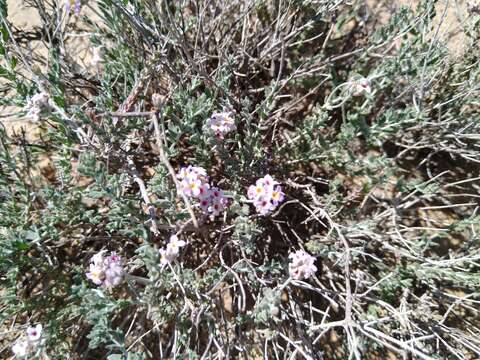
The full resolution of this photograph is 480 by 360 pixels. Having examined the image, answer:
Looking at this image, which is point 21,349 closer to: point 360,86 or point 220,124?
point 220,124

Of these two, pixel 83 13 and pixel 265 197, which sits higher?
pixel 83 13

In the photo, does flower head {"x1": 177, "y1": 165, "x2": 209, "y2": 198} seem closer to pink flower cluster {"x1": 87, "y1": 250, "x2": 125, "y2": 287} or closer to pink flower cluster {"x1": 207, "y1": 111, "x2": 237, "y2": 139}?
pink flower cluster {"x1": 207, "y1": 111, "x2": 237, "y2": 139}

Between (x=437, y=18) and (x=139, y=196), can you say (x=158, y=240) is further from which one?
(x=437, y=18)

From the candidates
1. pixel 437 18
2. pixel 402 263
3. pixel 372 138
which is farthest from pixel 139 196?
pixel 437 18

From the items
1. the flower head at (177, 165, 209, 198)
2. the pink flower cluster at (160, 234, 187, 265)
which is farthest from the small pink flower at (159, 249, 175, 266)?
the flower head at (177, 165, 209, 198)

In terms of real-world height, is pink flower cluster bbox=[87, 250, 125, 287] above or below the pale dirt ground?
below

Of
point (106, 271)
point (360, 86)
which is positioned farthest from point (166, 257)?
point (360, 86)
